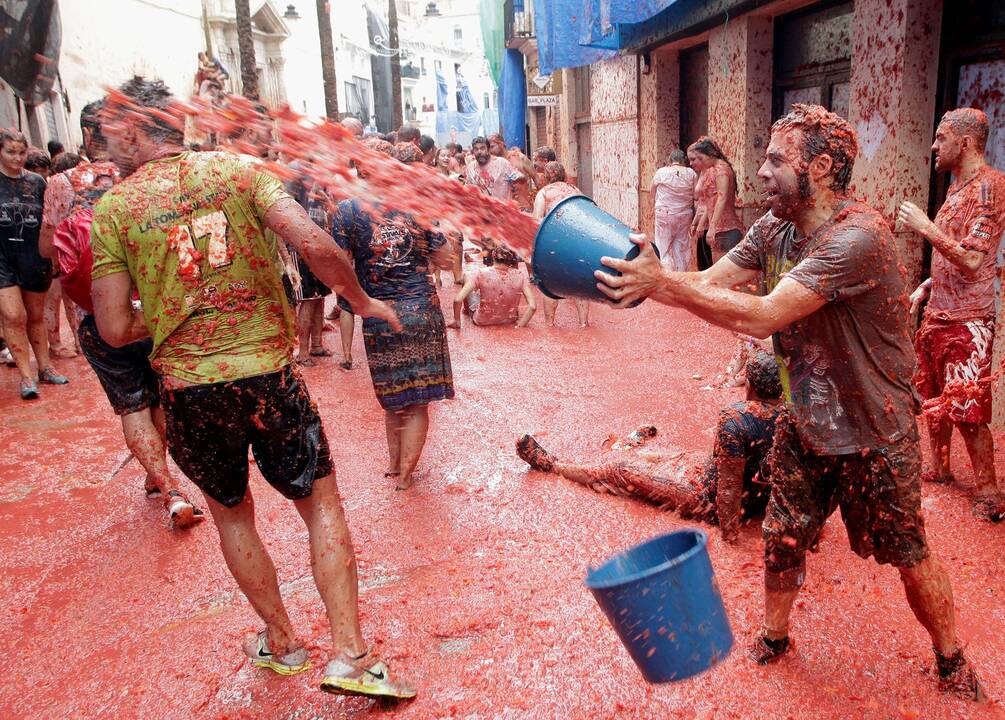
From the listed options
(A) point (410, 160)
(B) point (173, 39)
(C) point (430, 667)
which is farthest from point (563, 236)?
(B) point (173, 39)

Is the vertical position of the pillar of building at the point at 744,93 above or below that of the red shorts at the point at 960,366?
above

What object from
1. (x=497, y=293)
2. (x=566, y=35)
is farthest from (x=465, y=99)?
(x=497, y=293)

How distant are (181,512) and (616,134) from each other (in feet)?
37.9

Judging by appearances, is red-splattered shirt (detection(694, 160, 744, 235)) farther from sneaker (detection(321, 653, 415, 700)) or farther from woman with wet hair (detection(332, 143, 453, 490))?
sneaker (detection(321, 653, 415, 700))

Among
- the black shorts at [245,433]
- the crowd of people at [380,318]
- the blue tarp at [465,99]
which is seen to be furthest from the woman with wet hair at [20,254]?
the blue tarp at [465,99]

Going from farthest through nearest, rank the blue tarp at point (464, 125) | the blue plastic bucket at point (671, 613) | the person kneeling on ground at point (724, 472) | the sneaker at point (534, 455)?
the blue tarp at point (464, 125)
the sneaker at point (534, 455)
the person kneeling on ground at point (724, 472)
the blue plastic bucket at point (671, 613)

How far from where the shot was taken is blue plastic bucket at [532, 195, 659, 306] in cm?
236

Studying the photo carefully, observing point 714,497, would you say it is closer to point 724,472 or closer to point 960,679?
point 724,472

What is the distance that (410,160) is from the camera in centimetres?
541

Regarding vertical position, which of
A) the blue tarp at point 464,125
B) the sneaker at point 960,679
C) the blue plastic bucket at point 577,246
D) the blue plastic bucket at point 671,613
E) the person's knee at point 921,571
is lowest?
the sneaker at point 960,679

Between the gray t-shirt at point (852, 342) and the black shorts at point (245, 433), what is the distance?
5.60ft

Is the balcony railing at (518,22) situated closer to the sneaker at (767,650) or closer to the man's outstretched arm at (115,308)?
the man's outstretched arm at (115,308)

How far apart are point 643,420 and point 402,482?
1897mm

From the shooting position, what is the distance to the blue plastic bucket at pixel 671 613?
6.56 feet
